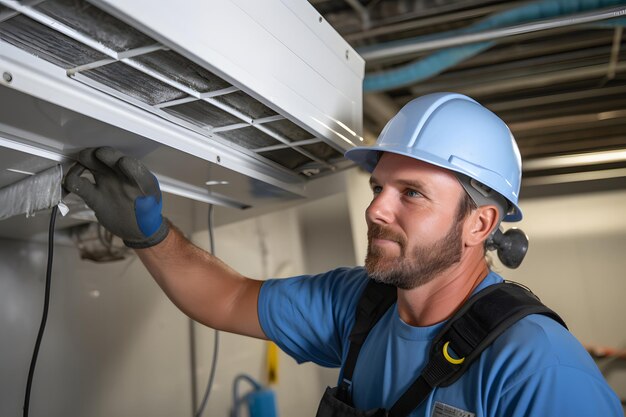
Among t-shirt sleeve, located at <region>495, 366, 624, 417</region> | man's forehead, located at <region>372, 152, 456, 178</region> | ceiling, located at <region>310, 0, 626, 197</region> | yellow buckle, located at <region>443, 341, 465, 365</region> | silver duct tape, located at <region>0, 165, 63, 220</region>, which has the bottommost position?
t-shirt sleeve, located at <region>495, 366, 624, 417</region>

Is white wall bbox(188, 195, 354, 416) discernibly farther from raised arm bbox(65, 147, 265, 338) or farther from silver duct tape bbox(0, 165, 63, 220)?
silver duct tape bbox(0, 165, 63, 220)

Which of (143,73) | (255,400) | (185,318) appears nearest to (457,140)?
(143,73)

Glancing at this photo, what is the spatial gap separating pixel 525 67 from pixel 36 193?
1.60m

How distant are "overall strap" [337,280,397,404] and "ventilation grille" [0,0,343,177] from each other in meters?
0.35

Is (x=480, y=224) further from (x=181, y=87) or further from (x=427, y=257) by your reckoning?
(x=181, y=87)

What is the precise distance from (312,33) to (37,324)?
82 centimetres

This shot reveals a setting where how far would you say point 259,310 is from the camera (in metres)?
1.20

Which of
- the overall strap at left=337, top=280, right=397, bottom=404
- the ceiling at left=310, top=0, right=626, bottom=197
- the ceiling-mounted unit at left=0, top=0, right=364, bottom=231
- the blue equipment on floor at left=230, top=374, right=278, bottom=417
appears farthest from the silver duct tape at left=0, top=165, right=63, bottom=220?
the blue equipment on floor at left=230, top=374, right=278, bottom=417

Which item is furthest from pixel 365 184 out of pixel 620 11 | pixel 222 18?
pixel 222 18

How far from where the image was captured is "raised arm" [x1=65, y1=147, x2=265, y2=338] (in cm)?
83

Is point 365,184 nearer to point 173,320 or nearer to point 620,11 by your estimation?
point 173,320

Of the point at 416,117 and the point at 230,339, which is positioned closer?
the point at 416,117

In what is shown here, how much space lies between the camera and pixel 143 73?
0.68 metres

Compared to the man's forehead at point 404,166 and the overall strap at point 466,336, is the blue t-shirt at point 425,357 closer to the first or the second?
the overall strap at point 466,336
